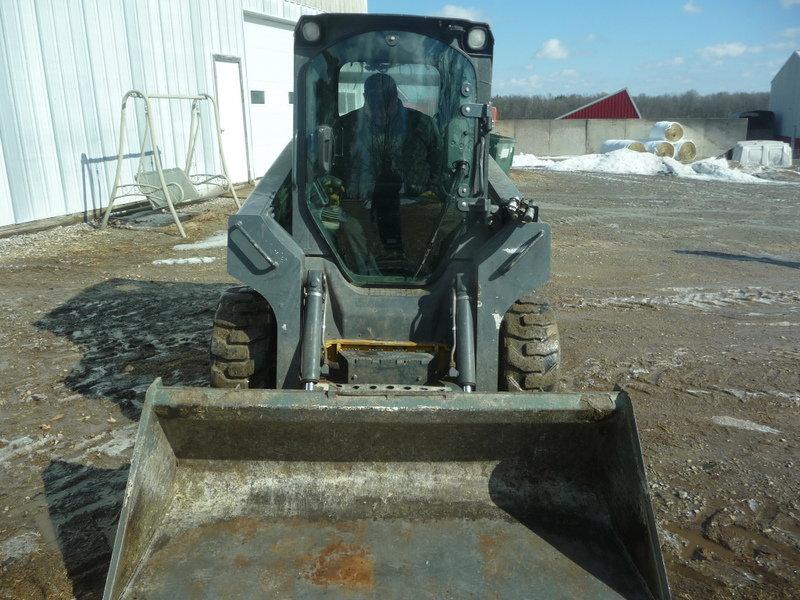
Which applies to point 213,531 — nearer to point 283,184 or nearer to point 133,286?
point 283,184

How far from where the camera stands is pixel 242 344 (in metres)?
4.18

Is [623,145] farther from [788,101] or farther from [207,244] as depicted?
[207,244]

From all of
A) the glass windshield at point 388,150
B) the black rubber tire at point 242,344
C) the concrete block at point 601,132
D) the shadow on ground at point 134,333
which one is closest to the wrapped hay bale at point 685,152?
the concrete block at point 601,132

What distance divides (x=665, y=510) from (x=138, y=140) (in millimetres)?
11255

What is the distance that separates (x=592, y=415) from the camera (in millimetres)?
3268

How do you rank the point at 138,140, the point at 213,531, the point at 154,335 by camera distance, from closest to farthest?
the point at 213,531 < the point at 154,335 < the point at 138,140

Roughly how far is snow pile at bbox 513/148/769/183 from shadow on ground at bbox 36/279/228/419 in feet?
54.8

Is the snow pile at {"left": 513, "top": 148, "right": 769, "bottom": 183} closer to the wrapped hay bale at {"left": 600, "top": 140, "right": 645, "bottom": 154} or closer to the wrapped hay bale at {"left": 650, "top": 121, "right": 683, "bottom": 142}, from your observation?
the wrapped hay bale at {"left": 600, "top": 140, "right": 645, "bottom": 154}

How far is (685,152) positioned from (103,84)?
1801 cm

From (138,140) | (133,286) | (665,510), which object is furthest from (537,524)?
(138,140)

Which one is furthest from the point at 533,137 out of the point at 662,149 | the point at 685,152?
the point at 685,152

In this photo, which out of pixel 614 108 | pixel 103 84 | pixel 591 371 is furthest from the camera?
pixel 614 108

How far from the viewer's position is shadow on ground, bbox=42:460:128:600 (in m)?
3.23

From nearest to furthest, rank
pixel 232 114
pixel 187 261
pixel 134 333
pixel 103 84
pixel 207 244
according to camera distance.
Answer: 1. pixel 134 333
2. pixel 187 261
3. pixel 207 244
4. pixel 103 84
5. pixel 232 114
